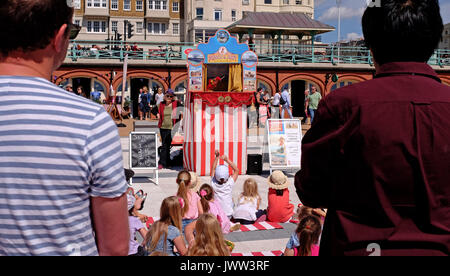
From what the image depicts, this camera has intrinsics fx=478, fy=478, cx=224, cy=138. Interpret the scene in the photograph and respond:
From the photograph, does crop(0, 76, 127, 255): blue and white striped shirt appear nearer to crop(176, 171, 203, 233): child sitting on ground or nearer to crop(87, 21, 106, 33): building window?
crop(176, 171, 203, 233): child sitting on ground

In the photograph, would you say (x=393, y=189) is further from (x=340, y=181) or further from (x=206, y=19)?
(x=206, y=19)

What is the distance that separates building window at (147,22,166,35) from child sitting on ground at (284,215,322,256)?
56697mm

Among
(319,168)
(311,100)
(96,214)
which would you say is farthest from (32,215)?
(311,100)

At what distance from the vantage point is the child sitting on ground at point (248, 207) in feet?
21.7

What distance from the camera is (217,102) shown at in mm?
10281

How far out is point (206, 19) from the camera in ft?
190

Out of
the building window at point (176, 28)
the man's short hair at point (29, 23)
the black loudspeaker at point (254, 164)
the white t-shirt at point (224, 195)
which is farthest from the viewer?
the building window at point (176, 28)

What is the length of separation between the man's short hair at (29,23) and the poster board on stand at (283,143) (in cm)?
897

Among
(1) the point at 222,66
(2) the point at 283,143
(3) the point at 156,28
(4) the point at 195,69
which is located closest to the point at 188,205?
(4) the point at 195,69

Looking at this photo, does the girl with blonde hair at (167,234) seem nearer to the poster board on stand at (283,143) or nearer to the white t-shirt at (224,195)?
the white t-shirt at (224,195)

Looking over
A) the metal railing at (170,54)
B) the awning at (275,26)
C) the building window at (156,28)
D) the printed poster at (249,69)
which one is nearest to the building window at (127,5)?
the building window at (156,28)

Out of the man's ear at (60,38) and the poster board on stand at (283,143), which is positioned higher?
the man's ear at (60,38)

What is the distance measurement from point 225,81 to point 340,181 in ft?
30.1

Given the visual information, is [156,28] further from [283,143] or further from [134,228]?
[134,228]
